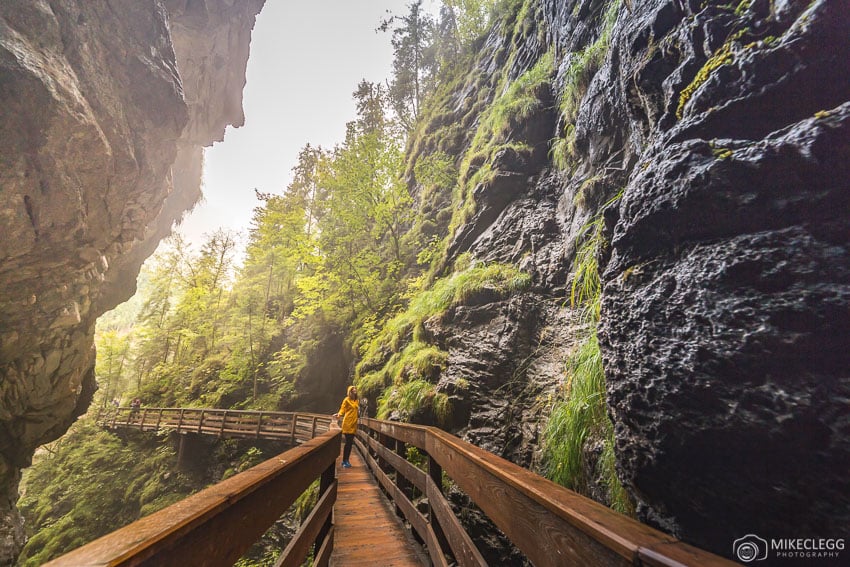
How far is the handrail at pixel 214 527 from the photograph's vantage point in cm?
61

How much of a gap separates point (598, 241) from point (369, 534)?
3.55m

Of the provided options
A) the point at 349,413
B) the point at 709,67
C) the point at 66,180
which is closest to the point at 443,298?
the point at 349,413

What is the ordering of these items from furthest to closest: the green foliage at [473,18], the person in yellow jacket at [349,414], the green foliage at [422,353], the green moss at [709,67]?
the green foliage at [473,18] < the person in yellow jacket at [349,414] < the green foliage at [422,353] < the green moss at [709,67]

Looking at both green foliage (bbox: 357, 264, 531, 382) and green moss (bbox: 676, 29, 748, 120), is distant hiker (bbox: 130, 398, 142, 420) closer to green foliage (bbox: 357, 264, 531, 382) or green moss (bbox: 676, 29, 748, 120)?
green foliage (bbox: 357, 264, 531, 382)

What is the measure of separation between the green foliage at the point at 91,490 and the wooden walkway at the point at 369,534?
11805mm

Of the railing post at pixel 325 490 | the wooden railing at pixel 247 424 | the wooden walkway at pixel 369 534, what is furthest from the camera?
the wooden railing at pixel 247 424

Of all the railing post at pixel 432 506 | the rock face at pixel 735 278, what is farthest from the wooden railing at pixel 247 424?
the rock face at pixel 735 278

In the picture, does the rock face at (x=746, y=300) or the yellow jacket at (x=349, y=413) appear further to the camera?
the yellow jacket at (x=349, y=413)

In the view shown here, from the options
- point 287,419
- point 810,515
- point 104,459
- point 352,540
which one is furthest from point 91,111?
point 104,459

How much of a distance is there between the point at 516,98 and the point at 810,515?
854cm

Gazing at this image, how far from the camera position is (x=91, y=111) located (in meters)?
9.61

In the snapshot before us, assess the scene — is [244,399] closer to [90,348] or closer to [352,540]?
[90,348]

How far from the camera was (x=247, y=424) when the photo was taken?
12469mm

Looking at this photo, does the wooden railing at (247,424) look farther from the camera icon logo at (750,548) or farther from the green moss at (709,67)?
the green moss at (709,67)
